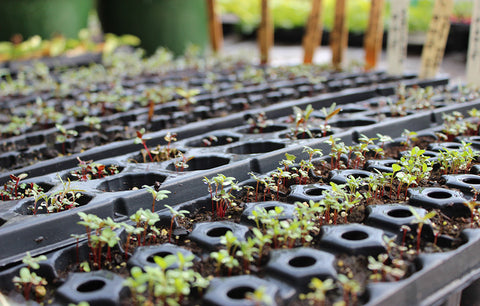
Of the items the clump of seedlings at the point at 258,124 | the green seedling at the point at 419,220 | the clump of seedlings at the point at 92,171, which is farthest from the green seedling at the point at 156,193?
the clump of seedlings at the point at 258,124

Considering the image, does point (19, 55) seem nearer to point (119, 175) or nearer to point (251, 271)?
point (119, 175)

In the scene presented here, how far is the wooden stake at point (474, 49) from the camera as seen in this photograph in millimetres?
3158

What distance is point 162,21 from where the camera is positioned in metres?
6.38

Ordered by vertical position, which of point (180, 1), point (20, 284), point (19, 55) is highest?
point (180, 1)

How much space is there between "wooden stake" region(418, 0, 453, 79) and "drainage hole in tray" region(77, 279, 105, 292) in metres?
2.95

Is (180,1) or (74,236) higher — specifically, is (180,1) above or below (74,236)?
above

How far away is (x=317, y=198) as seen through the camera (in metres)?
1.62

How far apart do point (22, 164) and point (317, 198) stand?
1493 mm

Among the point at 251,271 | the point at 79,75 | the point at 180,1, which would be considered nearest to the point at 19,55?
the point at 79,75

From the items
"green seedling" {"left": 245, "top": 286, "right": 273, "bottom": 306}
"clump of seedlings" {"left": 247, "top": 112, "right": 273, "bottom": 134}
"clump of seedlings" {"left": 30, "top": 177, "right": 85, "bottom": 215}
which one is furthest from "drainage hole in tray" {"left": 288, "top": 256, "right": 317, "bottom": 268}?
"clump of seedlings" {"left": 247, "top": 112, "right": 273, "bottom": 134}

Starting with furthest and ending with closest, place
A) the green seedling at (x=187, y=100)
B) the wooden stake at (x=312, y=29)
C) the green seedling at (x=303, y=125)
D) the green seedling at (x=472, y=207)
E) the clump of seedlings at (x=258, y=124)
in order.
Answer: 1. the wooden stake at (x=312, y=29)
2. the green seedling at (x=187, y=100)
3. the clump of seedlings at (x=258, y=124)
4. the green seedling at (x=303, y=125)
5. the green seedling at (x=472, y=207)

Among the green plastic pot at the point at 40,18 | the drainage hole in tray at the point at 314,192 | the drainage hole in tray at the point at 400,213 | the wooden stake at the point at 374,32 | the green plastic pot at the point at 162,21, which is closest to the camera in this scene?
the drainage hole in tray at the point at 400,213

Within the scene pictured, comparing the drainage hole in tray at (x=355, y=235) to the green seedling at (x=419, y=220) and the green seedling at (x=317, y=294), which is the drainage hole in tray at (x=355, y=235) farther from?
the green seedling at (x=317, y=294)

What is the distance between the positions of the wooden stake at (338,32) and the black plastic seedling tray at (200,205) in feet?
5.87
